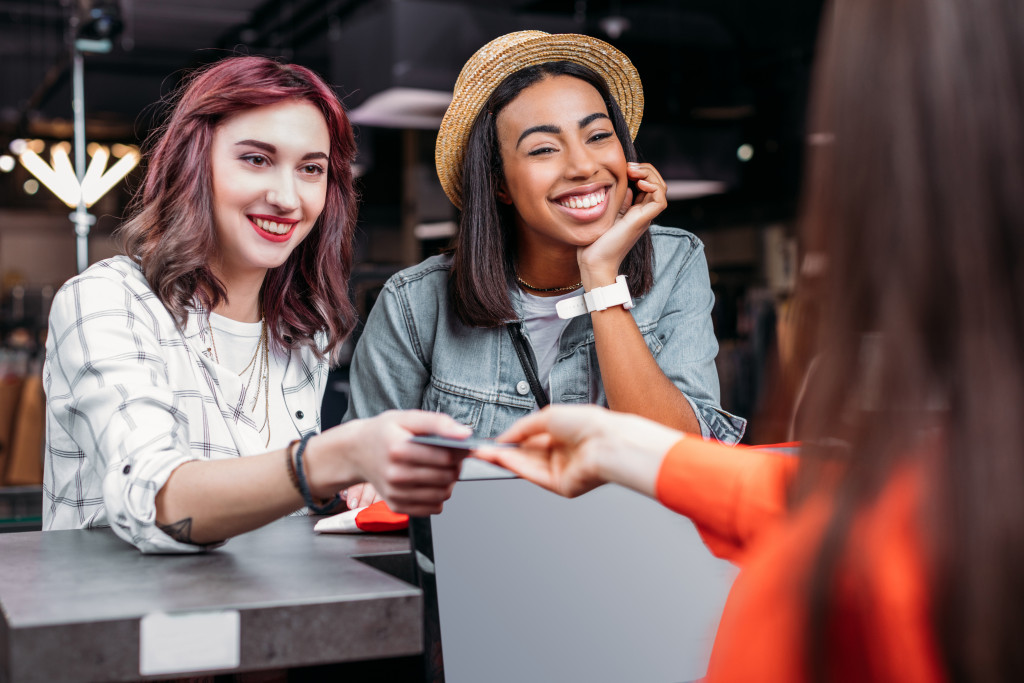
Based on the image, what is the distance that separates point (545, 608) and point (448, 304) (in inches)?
40.2

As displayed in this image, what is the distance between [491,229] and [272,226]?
539 millimetres

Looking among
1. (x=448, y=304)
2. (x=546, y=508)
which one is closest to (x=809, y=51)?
(x=448, y=304)

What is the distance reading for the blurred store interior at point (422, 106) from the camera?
5574 millimetres

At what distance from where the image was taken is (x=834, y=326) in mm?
669

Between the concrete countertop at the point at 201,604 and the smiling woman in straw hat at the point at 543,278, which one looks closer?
the concrete countertop at the point at 201,604

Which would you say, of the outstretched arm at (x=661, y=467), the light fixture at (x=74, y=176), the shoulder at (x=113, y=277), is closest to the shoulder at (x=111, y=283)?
the shoulder at (x=113, y=277)

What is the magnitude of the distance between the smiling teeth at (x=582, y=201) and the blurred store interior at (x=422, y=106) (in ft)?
12.1

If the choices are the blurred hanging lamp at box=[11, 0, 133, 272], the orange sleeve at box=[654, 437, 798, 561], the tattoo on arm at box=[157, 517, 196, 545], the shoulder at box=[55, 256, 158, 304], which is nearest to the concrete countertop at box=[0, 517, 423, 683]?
the tattoo on arm at box=[157, 517, 196, 545]

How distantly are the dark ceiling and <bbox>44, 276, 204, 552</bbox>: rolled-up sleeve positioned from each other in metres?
4.29

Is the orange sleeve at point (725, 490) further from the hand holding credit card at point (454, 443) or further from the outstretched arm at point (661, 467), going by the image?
the hand holding credit card at point (454, 443)

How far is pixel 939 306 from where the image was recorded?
0.62m

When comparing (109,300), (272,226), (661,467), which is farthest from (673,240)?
(661,467)

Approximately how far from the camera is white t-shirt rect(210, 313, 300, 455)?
1.73 meters

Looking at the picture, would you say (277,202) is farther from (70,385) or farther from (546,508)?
(546,508)
